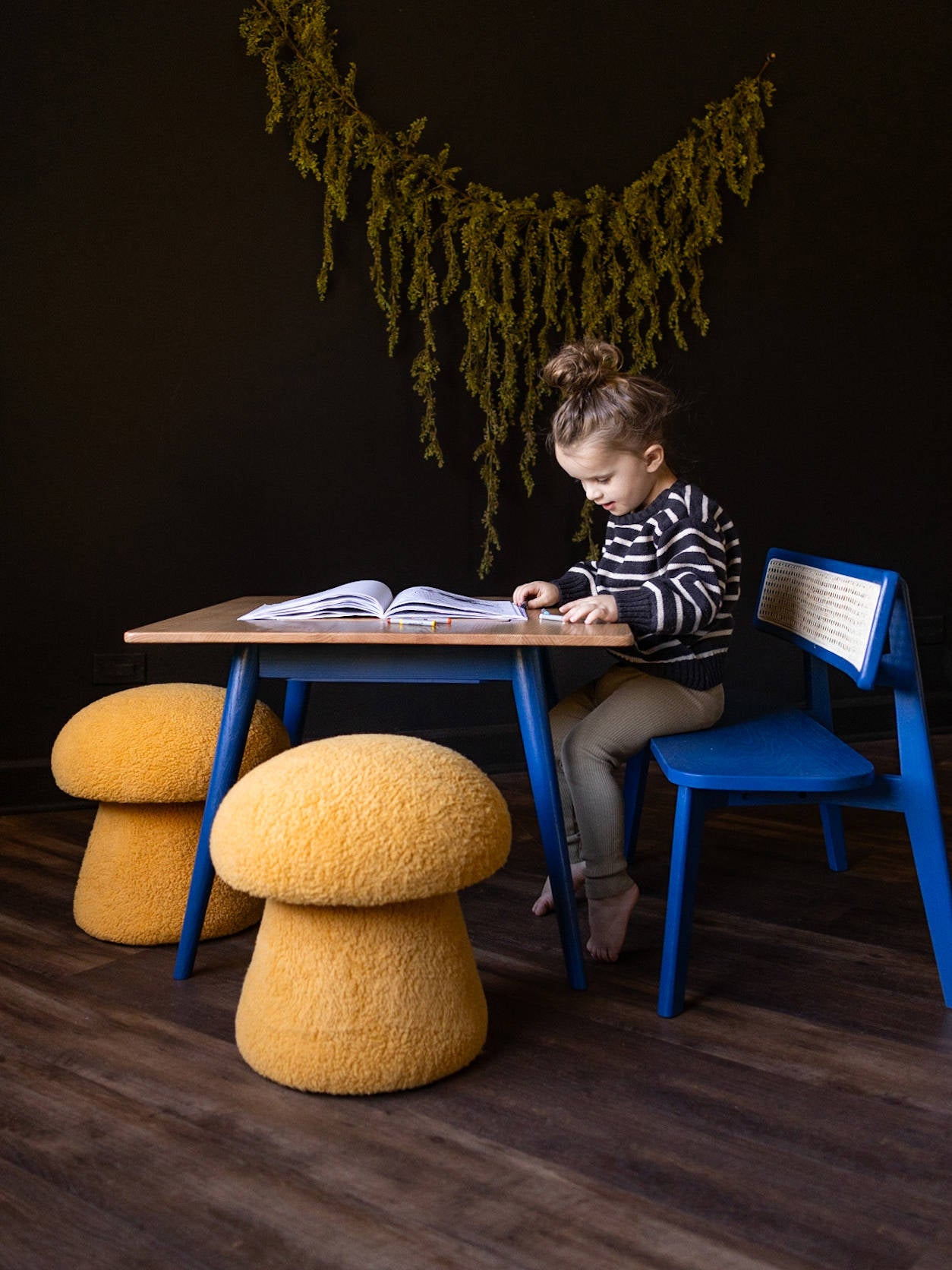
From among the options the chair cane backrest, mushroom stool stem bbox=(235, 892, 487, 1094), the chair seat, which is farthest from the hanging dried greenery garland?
mushroom stool stem bbox=(235, 892, 487, 1094)

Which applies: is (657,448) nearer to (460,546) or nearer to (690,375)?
(460,546)

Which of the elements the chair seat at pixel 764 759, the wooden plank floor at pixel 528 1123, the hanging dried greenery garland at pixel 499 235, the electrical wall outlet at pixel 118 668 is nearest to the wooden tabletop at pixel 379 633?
the chair seat at pixel 764 759

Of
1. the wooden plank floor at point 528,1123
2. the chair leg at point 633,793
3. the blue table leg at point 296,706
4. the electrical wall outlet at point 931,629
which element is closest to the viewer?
the wooden plank floor at point 528,1123

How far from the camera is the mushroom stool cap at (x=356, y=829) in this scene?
4.53 ft

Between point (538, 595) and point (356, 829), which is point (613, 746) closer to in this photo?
point (538, 595)

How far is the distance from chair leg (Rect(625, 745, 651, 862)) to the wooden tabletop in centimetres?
61

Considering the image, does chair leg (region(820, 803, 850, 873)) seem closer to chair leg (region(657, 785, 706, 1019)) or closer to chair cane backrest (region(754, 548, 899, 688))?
chair cane backrest (region(754, 548, 899, 688))

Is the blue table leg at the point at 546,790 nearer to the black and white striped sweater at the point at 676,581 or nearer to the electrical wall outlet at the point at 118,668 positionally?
the black and white striped sweater at the point at 676,581

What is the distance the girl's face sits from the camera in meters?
1.96

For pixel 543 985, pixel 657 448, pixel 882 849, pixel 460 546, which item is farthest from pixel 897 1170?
pixel 460 546

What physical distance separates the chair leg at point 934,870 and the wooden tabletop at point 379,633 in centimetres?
51

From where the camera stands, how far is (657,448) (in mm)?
1983

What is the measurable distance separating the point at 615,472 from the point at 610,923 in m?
0.78

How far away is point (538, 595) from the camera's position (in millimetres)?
2086
